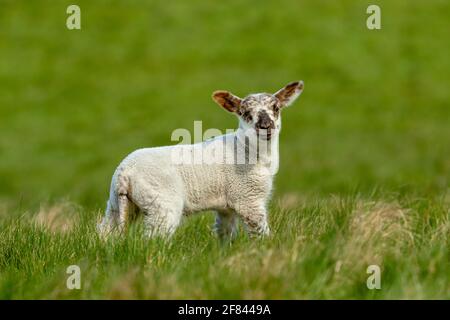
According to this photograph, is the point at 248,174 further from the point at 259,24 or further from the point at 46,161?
the point at 259,24

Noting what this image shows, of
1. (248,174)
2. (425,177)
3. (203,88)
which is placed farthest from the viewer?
(203,88)

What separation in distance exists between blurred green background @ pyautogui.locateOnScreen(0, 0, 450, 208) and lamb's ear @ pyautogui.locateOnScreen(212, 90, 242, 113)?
13246 millimetres

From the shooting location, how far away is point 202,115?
26422mm

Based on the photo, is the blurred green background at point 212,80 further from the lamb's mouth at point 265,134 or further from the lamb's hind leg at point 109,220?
the lamb's mouth at point 265,134

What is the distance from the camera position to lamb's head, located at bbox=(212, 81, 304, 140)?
25.0 feet

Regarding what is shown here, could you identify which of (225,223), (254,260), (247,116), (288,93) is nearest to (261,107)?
(247,116)

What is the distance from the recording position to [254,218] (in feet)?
25.5

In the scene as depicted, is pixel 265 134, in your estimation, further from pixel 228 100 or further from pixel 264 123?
pixel 228 100

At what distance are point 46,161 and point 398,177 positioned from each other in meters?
10.4

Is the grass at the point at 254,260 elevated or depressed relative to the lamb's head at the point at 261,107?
depressed

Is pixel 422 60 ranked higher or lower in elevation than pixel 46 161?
higher

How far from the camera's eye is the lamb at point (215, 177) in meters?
7.58

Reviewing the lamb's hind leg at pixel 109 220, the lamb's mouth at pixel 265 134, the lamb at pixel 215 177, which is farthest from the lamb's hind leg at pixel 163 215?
the lamb's mouth at pixel 265 134
